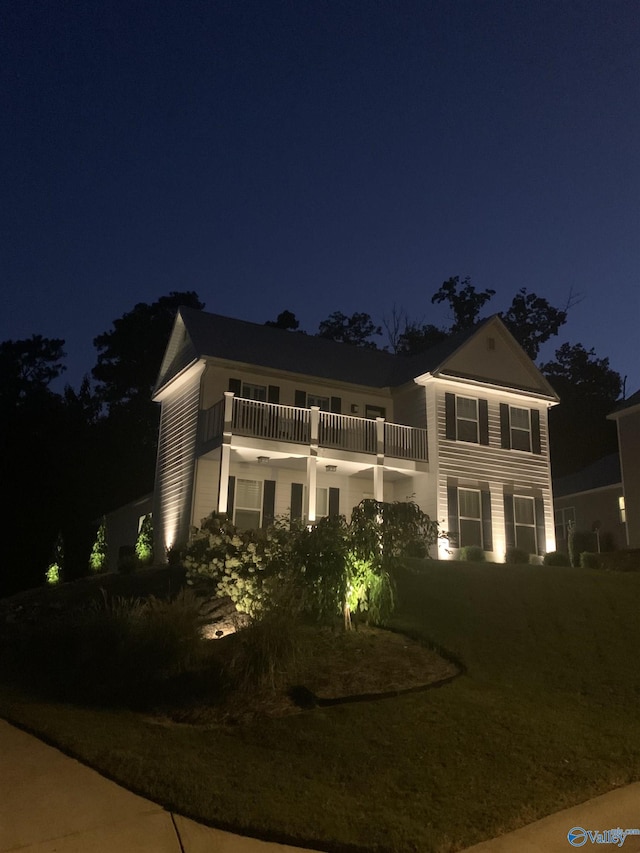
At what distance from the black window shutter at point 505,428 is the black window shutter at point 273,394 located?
7.14 m

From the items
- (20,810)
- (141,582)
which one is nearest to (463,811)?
(20,810)

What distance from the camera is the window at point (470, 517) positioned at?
73.6 ft

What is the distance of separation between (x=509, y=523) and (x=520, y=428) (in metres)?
3.23

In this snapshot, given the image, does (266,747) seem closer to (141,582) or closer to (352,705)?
(352,705)

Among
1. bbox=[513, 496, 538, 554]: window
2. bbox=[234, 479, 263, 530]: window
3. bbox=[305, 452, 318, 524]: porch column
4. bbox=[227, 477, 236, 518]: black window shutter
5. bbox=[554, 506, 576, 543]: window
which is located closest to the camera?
bbox=[305, 452, 318, 524]: porch column

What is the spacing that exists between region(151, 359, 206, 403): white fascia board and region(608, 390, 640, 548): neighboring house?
44.7ft

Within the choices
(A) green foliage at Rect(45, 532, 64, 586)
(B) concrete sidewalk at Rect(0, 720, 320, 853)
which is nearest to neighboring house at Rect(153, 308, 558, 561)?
(A) green foliage at Rect(45, 532, 64, 586)

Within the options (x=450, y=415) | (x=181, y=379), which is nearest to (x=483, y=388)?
(x=450, y=415)

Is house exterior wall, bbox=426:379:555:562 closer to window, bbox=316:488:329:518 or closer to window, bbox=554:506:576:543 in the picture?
window, bbox=316:488:329:518

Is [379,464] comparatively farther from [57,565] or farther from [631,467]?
[57,565]

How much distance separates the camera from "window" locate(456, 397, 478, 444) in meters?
23.4

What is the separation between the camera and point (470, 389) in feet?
78.1

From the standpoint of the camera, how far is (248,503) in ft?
70.5

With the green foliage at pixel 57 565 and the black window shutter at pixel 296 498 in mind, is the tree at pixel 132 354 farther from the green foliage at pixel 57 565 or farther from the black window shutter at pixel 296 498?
the black window shutter at pixel 296 498
